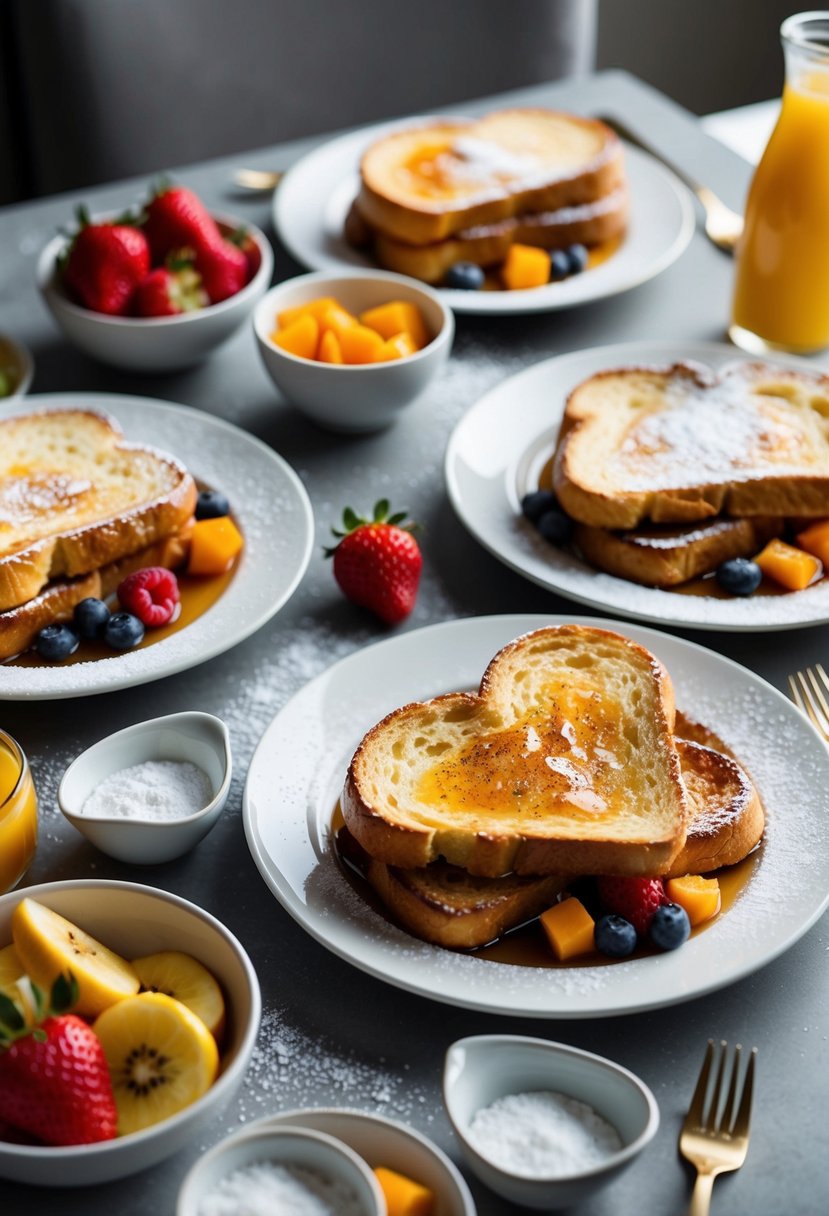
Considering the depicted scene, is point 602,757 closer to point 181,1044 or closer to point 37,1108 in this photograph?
point 181,1044

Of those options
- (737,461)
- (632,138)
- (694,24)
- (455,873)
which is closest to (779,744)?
(455,873)

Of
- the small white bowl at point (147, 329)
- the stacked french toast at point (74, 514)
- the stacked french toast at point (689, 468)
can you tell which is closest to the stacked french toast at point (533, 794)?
the stacked french toast at point (689, 468)

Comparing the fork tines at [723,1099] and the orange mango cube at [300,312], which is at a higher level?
the orange mango cube at [300,312]

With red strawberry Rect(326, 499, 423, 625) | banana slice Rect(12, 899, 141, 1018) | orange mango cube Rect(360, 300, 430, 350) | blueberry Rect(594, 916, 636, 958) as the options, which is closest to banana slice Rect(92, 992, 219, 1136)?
banana slice Rect(12, 899, 141, 1018)

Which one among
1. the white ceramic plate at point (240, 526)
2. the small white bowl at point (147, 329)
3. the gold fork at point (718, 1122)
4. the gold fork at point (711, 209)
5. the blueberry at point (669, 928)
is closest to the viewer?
the gold fork at point (718, 1122)

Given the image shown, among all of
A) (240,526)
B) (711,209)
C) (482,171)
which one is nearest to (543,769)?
(240,526)

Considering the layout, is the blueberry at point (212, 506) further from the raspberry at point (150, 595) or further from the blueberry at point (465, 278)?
the blueberry at point (465, 278)

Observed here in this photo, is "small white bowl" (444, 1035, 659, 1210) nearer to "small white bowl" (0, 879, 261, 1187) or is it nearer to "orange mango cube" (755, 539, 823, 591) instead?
"small white bowl" (0, 879, 261, 1187)

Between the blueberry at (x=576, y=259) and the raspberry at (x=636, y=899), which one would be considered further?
the blueberry at (x=576, y=259)
